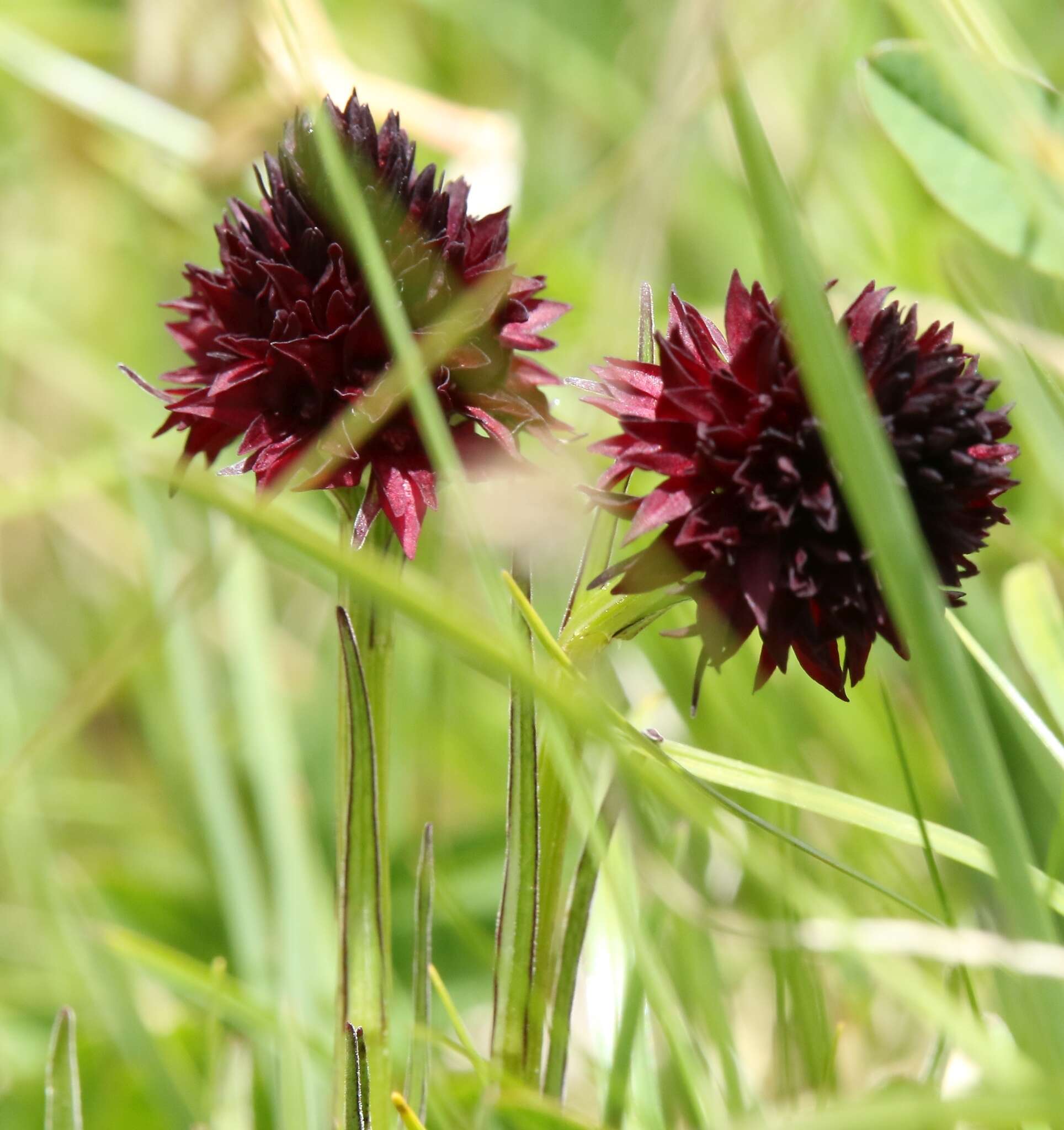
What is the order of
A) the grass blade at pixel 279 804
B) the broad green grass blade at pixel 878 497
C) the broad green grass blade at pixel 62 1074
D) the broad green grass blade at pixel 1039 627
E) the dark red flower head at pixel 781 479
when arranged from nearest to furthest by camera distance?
the broad green grass blade at pixel 878 497 → the dark red flower head at pixel 781 479 → the broad green grass blade at pixel 62 1074 → the broad green grass blade at pixel 1039 627 → the grass blade at pixel 279 804

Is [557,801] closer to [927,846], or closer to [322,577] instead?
[927,846]

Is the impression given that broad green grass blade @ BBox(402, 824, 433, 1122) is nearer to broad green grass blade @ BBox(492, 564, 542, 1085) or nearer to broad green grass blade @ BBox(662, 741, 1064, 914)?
broad green grass blade @ BBox(492, 564, 542, 1085)

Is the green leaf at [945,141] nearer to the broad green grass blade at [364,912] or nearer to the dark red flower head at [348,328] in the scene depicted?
the dark red flower head at [348,328]

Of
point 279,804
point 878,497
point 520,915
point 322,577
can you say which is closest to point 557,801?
point 520,915

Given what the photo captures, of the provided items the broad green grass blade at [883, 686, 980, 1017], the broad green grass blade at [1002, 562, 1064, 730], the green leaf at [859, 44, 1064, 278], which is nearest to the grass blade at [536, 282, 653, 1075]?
the broad green grass blade at [883, 686, 980, 1017]

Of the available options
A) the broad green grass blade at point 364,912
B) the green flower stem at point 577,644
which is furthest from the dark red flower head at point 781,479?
the broad green grass blade at point 364,912
